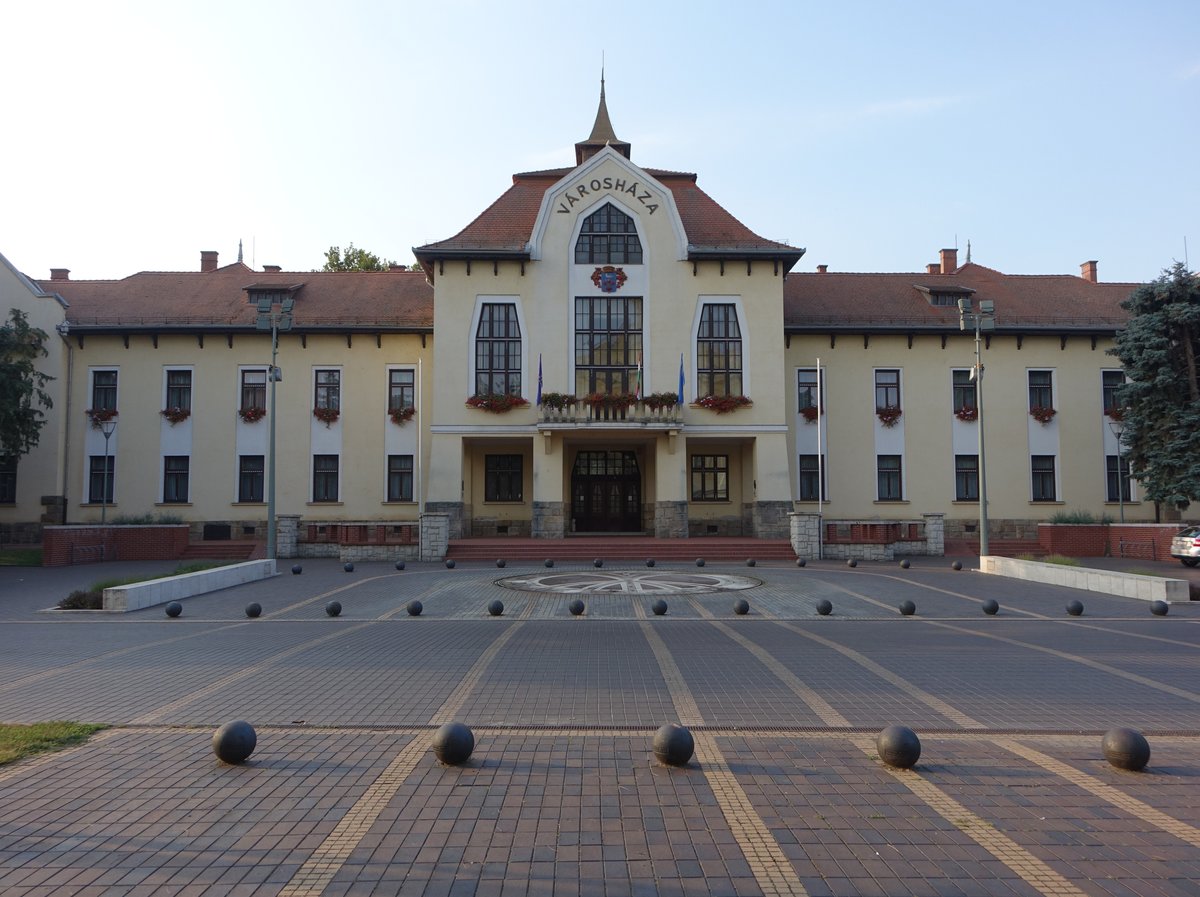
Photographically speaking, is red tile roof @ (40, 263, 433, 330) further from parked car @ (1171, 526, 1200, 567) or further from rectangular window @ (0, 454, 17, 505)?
parked car @ (1171, 526, 1200, 567)

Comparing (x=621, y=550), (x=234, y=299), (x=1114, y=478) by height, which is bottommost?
(x=621, y=550)

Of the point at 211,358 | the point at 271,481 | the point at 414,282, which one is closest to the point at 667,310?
the point at 414,282

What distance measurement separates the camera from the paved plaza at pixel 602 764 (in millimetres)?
4316

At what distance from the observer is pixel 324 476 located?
33.2m

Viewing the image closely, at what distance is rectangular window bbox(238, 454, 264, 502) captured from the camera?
3284cm

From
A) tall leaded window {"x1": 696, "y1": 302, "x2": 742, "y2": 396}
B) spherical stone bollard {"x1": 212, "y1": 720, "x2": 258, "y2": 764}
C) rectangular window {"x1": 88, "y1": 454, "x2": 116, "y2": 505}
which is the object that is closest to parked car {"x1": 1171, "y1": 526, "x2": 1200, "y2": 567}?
tall leaded window {"x1": 696, "y1": 302, "x2": 742, "y2": 396}

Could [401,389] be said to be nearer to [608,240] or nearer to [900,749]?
[608,240]

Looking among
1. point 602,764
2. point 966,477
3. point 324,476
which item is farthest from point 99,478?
point 966,477

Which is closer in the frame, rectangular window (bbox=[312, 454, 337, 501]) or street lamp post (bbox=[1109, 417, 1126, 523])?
street lamp post (bbox=[1109, 417, 1126, 523])

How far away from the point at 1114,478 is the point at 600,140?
90.3 ft

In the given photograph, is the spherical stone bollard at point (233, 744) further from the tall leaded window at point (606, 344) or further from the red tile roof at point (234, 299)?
the red tile roof at point (234, 299)

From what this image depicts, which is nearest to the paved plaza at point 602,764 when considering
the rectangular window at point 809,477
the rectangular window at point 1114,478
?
the rectangular window at point 809,477

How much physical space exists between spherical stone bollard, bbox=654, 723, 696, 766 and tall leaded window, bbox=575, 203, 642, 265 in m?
27.6

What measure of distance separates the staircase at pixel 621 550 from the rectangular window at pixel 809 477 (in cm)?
538
